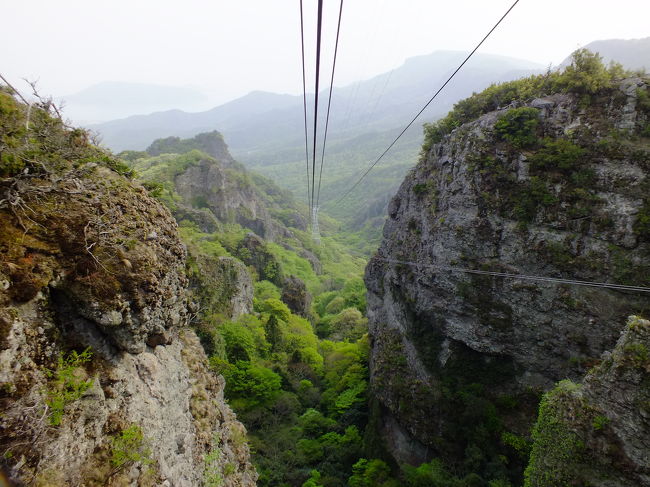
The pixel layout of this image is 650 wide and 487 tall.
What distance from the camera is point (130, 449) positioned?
5.83 meters

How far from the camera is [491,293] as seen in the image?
1487 cm

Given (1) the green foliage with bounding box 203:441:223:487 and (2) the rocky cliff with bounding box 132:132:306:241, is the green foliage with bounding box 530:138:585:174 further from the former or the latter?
(2) the rocky cliff with bounding box 132:132:306:241

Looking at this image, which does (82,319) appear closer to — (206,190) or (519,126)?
(519,126)

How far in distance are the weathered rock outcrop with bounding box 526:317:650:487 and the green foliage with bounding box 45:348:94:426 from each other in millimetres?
12131

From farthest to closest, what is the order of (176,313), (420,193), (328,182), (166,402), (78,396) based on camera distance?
(328,182)
(420,193)
(176,313)
(166,402)
(78,396)

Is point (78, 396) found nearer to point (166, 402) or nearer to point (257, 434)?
point (166, 402)

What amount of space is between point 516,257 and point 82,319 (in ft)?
49.8

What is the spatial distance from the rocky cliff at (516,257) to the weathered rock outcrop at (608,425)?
3.91 meters

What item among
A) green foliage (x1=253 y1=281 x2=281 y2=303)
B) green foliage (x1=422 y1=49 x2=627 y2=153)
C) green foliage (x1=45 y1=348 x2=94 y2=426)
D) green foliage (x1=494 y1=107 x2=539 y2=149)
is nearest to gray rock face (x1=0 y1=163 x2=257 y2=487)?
green foliage (x1=45 y1=348 x2=94 y2=426)

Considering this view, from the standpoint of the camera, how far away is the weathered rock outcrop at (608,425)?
8.45 m

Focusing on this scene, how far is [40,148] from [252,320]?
2591 cm

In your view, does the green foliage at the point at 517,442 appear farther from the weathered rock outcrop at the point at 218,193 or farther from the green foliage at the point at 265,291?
the weathered rock outcrop at the point at 218,193

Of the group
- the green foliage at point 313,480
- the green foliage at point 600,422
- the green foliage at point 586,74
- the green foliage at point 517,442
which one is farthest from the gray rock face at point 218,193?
the green foliage at point 600,422

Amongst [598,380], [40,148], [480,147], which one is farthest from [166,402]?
[480,147]
